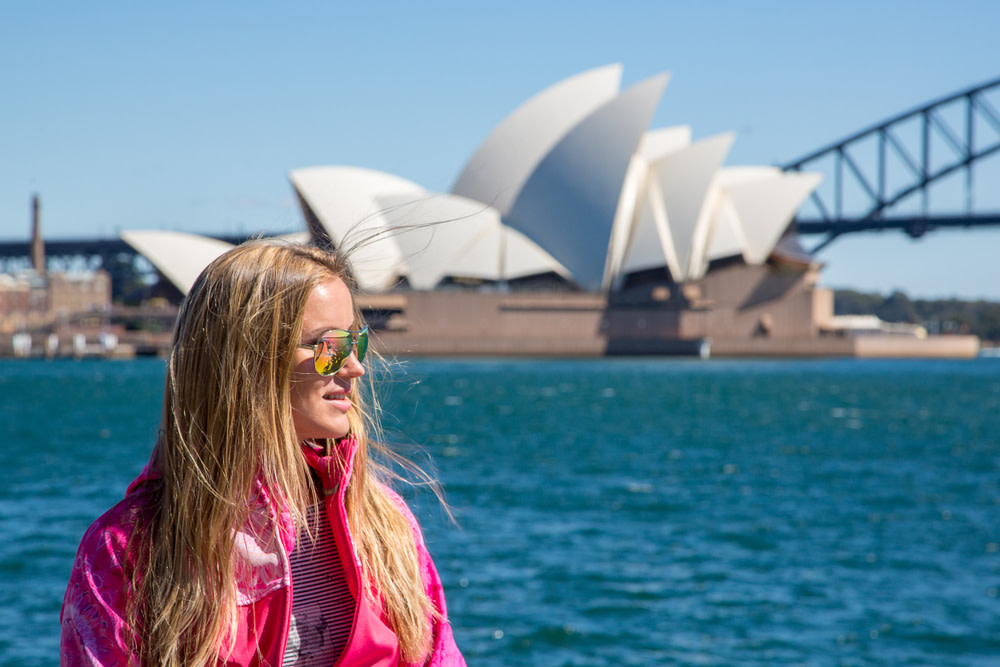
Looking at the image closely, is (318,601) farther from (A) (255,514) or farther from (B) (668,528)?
(B) (668,528)

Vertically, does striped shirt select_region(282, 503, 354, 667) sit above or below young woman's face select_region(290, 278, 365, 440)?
below

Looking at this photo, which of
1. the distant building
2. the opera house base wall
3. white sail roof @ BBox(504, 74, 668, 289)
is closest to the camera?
white sail roof @ BBox(504, 74, 668, 289)

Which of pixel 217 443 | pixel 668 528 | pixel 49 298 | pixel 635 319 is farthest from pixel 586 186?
pixel 217 443

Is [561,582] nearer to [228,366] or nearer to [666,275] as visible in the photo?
[228,366]

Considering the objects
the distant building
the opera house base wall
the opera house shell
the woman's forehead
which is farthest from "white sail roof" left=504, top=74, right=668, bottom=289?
the woman's forehead

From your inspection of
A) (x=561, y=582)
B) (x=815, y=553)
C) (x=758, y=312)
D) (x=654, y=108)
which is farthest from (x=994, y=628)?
(x=758, y=312)

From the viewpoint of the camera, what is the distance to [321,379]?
1.28 metres

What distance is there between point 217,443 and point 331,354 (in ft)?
0.57

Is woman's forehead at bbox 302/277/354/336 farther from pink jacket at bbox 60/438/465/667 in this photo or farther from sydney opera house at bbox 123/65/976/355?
sydney opera house at bbox 123/65/976/355

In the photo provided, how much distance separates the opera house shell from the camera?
1708 inches

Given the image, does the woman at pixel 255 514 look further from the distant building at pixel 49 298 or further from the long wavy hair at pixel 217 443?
the distant building at pixel 49 298

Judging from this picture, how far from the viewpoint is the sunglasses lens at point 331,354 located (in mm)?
1258

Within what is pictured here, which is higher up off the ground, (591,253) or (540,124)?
(540,124)

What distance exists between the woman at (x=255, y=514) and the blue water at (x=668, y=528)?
0.37m
